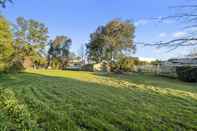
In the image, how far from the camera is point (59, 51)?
55406mm

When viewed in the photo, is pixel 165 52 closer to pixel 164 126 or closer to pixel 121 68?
pixel 164 126

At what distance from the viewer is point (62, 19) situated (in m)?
18.8

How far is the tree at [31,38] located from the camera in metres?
42.3

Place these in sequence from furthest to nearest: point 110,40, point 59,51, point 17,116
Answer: point 59,51 < point 110,40 < point 17,116

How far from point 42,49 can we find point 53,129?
42.7 meters

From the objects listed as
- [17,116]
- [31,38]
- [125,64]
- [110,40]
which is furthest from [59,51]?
[17,116]

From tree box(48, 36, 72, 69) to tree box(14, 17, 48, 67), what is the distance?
29.1 feet

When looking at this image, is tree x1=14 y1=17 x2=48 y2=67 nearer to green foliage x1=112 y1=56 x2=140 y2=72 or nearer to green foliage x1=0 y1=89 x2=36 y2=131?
green foliage x1=112 y1=56 x2=140 y2=72

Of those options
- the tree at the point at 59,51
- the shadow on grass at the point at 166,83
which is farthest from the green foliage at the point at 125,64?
the tree at the point at 59,51

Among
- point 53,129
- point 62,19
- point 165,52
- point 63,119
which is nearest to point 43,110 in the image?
point 63,119

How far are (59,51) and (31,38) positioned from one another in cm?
1221

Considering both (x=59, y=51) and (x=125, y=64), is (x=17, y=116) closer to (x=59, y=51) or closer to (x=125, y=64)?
(x=125, y=64)

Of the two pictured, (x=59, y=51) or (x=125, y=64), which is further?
(x=59, y=51)

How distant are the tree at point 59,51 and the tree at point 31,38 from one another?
29.1 ft
